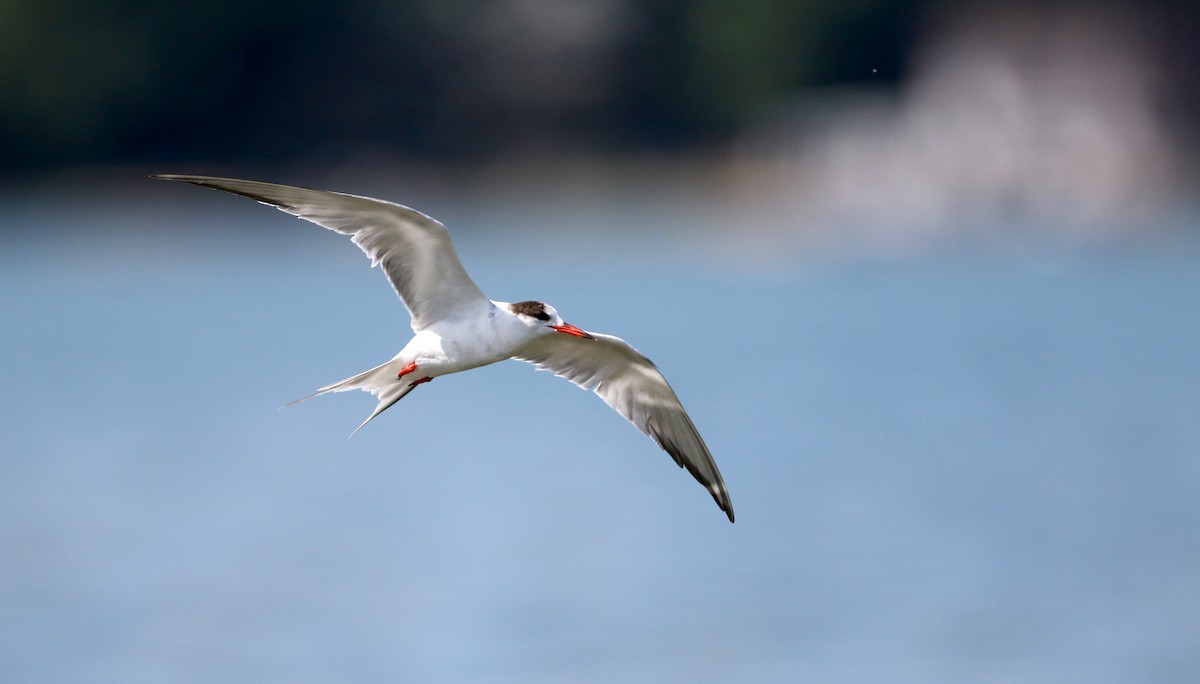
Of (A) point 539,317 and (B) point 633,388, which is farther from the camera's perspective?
(B) point 633,388

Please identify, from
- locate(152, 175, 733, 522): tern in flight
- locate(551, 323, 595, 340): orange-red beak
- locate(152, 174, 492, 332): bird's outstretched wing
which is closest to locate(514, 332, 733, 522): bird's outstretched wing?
locate(152, 175, 733, 522): tern in flight

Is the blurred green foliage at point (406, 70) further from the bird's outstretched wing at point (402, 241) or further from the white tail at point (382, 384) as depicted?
the bird's outstretched wing at point (402, 241)

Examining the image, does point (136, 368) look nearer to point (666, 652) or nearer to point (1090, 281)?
point (666, 652)

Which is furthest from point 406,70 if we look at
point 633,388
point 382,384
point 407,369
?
point 407,369

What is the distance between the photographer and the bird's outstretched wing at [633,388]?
8.27 m

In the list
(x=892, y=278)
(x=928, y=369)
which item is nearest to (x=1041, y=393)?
(x=928, y=369)

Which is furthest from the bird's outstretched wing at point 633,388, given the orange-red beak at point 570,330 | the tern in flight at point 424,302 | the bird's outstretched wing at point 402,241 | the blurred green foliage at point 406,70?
the blurred green foliage at point 406,70

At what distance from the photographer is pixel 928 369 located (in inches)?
969

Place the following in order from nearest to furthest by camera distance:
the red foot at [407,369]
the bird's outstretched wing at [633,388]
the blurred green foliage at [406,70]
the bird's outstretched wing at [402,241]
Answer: the bird's outstretched wing at [402,241] → the red foot at [407,369] → the bird's outstretched wing at [633,388] → the blurred green foliage at [406,70]

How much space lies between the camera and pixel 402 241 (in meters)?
7.50

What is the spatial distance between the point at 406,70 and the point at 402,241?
3056 centimetres

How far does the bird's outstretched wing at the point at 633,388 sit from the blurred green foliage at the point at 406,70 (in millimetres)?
25830

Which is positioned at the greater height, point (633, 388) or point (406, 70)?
point (406, 70)

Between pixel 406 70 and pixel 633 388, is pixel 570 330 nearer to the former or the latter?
pixel 633 388
